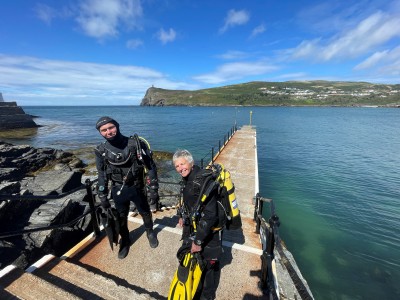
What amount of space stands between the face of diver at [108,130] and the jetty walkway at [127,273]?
91.8 inches

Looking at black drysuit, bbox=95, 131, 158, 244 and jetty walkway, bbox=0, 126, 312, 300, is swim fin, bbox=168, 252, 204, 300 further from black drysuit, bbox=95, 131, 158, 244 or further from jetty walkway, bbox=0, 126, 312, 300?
black drysuit, bbox=95, 131, 158, 244

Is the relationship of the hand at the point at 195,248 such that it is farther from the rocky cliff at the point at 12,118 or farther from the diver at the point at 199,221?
the rocky cliff at the point at 12,118

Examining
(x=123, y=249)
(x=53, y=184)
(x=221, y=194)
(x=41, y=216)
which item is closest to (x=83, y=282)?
(x=123, y=249)

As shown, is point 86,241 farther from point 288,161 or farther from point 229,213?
point 288,161

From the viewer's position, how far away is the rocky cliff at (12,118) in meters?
49.0

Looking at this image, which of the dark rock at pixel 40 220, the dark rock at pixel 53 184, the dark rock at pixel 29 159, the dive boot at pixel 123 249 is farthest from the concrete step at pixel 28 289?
the dark rock at pixel 29 159

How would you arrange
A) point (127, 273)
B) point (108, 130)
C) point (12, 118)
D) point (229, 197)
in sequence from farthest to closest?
point (12, 118), point (127, 273), point (108, 130), point (229, 197)

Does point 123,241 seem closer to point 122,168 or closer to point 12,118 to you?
point 122,168

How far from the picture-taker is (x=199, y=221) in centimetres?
325

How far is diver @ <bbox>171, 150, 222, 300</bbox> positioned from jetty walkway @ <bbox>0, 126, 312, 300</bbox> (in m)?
0.54

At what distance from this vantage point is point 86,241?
5.00 metres

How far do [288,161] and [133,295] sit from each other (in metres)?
22.5

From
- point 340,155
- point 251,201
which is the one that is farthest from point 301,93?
point 251,201

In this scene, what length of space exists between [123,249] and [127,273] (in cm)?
60
